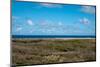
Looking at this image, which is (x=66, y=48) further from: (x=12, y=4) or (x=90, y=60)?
(x=12, y=4)

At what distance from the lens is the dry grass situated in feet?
9.21

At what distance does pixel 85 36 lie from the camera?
3107mm

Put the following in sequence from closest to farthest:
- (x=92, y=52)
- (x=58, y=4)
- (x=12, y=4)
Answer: (x=12, y=4), (x=58, y=4), (x=92, y=52)

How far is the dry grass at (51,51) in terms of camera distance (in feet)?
9.21

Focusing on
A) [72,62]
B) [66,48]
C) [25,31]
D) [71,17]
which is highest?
[71,17]

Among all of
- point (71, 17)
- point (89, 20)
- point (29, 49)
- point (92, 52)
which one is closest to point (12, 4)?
point (29, 49)

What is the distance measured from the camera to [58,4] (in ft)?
9.72

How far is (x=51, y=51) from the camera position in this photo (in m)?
2.95

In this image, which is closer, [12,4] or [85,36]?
[12,4]

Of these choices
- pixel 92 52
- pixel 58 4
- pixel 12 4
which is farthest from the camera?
pixel 92 52

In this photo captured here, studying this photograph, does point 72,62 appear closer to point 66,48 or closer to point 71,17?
point 66,48

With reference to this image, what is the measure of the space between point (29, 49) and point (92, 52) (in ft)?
3.05

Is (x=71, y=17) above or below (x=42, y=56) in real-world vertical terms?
above

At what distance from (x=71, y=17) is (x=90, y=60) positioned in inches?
26.8
